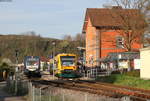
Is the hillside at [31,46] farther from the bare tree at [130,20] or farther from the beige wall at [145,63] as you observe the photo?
the beige wall at [145,63]

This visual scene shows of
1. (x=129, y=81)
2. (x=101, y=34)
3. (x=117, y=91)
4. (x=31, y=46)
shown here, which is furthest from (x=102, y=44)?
(x=31, y=46)

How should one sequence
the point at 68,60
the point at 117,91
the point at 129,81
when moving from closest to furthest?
the point at 117,91 → the point at 129,81 → the point at 68,60

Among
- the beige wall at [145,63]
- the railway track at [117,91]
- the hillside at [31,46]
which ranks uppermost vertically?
the hillside at [31,46]

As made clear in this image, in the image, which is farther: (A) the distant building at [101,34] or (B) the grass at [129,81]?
(A) the distant building at [101,34]

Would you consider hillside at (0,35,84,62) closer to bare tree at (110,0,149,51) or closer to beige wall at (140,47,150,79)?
bare tree at (110,0,149,51)

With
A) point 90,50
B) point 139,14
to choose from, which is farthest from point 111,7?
point 90,50

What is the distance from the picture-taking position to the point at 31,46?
164750 mm

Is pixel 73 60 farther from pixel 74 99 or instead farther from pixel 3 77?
pixel 74 99

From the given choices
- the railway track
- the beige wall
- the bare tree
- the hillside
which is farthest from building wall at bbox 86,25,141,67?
the hillside

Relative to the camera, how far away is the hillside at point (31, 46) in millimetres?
152250

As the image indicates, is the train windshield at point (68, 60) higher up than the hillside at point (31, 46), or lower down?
lower down

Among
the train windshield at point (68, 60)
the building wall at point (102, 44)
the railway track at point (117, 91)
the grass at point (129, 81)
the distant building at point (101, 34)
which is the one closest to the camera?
the railway track at point (117, 91)

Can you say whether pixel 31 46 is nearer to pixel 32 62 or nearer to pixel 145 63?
pixel 32 62

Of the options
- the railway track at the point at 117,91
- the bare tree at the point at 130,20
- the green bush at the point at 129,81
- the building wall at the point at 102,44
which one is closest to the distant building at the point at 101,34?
the building wall at the point at 102,44
